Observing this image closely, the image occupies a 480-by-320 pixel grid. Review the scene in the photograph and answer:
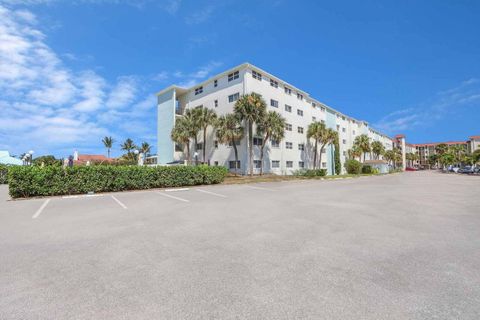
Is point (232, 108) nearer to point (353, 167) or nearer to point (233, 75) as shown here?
point (233, 75)

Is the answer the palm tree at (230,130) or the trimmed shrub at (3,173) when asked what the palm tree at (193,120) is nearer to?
the palm tree at (230,130)

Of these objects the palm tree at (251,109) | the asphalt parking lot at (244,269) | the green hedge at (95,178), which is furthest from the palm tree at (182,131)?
the asphalt parking lot at (244,269)

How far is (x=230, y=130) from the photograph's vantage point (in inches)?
1190

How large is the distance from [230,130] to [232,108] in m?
4.21

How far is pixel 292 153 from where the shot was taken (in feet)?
125

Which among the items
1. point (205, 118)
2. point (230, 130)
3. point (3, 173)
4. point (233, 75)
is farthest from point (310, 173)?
point (3, 173)

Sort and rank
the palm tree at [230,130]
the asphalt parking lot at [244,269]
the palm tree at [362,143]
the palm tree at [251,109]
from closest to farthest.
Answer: the asphalt parking lot at [244,269] → the palm tree at [251,109] → the palm tree at [230,130] → the palm tree at [362,143]

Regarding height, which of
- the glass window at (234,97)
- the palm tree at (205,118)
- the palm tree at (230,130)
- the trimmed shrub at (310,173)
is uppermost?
the glass window at (234,97)

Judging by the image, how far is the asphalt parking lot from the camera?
2797 millimetres

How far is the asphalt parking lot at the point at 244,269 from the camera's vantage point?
2.80 meters

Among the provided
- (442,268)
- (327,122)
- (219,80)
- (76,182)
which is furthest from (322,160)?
(442,268)

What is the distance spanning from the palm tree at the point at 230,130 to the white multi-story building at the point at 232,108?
132 centimetres

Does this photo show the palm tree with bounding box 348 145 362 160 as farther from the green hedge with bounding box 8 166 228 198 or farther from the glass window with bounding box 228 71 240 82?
the green hedge with bounding box 8 166 228 198

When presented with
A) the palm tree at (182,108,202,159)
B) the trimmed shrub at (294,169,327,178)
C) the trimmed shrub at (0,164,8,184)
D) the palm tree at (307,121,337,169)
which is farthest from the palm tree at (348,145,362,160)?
the trimmed shrub at (0,164,8,184)
